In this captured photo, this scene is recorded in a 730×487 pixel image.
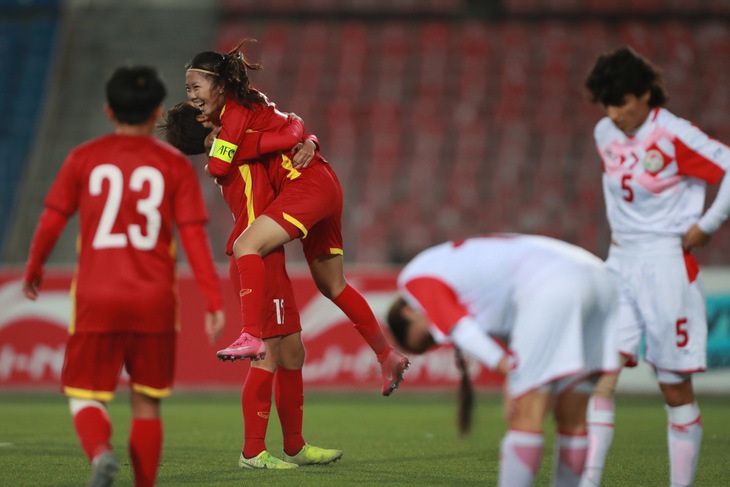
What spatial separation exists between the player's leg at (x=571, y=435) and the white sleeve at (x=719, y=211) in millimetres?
1123

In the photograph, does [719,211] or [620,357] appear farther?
[620,357]

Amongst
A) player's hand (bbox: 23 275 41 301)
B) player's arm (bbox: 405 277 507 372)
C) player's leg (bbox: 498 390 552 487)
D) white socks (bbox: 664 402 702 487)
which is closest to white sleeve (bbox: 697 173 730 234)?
white socks (bbox: 664 402 702 487)

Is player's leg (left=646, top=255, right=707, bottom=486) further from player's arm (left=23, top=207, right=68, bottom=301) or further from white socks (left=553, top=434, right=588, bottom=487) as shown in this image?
player's arm (left=23, top=207, right=68, bottom=301)

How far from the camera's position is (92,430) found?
154 inches

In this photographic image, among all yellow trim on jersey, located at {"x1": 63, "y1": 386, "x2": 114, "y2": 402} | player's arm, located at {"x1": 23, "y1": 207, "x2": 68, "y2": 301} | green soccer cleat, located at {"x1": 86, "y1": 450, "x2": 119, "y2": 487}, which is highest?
player's arm, located at {"x1": 23, "y1": 207, "x2": 68, "y2": 301}

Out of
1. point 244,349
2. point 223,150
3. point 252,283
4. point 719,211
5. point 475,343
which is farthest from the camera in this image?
point 223,150

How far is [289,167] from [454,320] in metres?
2.35

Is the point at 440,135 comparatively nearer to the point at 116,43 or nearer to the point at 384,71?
the point at 384,71

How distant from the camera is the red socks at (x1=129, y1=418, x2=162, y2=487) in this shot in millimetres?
3943

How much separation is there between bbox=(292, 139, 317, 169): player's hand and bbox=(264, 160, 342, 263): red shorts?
5 centimetres

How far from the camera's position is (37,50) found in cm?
1769

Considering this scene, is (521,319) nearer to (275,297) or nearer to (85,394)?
(85,394)

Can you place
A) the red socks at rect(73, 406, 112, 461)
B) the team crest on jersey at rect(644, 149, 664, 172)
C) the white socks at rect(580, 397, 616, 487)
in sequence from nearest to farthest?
1. the red socks at rect(73, 406, 112, 461)
2. the white socks at rect(580, 397, 616, 487)
3. the team crest on jersey at rect(644, 149, 664, 172)

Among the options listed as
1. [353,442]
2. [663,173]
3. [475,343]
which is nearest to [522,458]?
[475,343]
